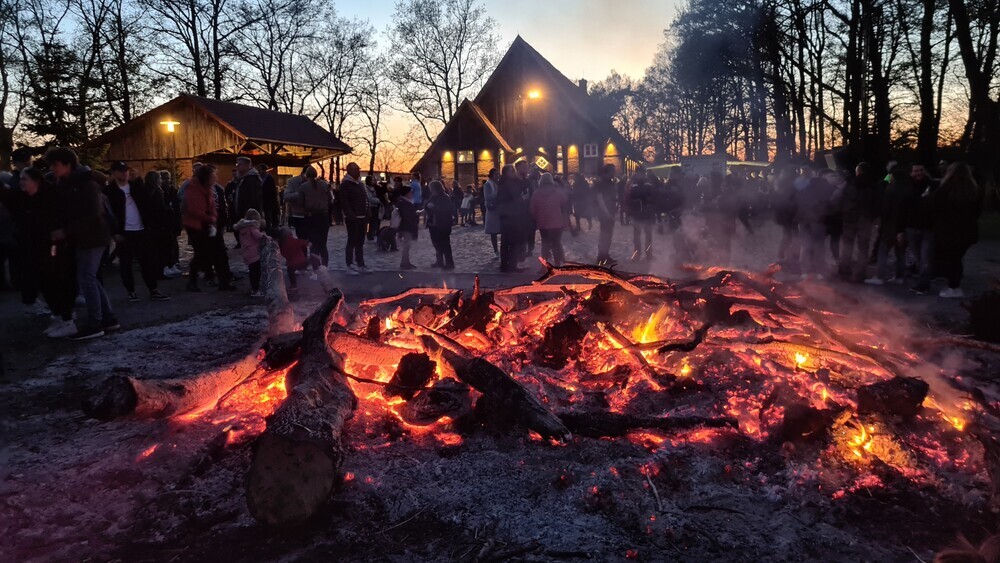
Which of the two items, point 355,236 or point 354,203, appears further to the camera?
point 355,236

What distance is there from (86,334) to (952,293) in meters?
11.1

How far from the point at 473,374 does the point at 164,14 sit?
3893 cm

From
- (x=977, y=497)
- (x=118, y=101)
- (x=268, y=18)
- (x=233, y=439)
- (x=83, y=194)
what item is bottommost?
(x=977, y=497)

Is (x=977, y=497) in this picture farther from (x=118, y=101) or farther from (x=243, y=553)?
(x=118, y=101)

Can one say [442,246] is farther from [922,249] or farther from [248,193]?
[922,249]

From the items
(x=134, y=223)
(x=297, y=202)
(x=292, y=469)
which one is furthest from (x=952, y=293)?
(x=134, y=223)

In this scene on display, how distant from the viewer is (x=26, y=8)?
90.6 feet

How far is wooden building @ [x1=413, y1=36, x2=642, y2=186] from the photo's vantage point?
31.2 m

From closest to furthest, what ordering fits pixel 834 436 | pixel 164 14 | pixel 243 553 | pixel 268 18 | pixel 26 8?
pixel 243 553 → pixel 834 436 → pixel 26 8 → pixel 164 14 → pixel 268 18

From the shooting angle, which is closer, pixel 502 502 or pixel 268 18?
pixel 502 502

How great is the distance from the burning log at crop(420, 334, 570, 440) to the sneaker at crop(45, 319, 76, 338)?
198 inches

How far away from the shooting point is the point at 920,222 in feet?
29.1

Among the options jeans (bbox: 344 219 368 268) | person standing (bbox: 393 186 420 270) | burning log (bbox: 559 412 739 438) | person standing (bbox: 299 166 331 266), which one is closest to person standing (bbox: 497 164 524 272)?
person standing (bbox: 393 186 420 270)

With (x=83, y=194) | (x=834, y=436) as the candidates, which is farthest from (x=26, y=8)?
(x=834, y=436)
